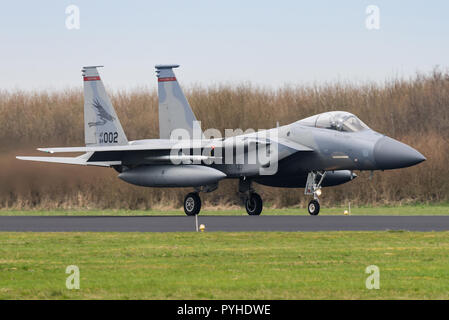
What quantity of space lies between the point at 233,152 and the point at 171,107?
380 centimetres

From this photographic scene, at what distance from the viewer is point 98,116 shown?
31156mm

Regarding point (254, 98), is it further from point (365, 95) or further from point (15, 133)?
point (15, 133)

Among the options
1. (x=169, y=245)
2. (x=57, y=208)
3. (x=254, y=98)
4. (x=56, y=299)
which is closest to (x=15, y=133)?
(x=57, y=208)

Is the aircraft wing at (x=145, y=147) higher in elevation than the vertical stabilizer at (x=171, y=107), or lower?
→ lower

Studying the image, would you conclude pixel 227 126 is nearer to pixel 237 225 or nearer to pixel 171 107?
pixel 171 107

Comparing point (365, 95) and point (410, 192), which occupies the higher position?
point (365, 95)

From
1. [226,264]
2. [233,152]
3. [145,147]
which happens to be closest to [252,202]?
[233,152]

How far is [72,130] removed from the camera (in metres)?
40.7

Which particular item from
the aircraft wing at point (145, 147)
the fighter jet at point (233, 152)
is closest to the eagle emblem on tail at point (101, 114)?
the fighter jet at point (233, 152)

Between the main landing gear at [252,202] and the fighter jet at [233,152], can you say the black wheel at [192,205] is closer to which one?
the fighter jet at [233,152]

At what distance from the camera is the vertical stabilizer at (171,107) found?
31359 mm

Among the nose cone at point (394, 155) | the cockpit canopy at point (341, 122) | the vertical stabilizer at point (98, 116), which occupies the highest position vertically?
the vertical stabilizer at point (98, 116)

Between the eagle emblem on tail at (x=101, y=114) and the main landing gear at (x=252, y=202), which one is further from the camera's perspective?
the eagle emblem on tail at (x=101, y=114)
